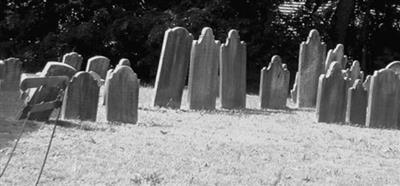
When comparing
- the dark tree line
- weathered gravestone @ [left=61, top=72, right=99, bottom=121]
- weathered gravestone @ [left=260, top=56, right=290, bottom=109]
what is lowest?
weathered gravestone @ [left=61, top=72, right=99, bottom=121]

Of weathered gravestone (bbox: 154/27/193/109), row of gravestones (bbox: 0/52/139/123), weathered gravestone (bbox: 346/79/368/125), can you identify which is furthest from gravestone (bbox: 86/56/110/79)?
weathered gravestone (bbox: 346/79/368/125)

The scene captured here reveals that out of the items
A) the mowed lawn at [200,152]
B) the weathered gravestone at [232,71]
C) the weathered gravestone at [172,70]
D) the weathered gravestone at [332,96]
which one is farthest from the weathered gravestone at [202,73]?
the weathered gravestone at [332,96]

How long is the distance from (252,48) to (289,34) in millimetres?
1507

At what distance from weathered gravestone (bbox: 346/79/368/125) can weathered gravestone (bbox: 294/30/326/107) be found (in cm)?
300

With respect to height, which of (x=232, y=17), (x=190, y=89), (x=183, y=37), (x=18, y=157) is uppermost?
(x=232, y=17)

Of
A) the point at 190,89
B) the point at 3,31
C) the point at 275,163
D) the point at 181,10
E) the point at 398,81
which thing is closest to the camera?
the point at 275,163

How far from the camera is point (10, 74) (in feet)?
48.5

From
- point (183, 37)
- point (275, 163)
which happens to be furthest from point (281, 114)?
point (275, 163)

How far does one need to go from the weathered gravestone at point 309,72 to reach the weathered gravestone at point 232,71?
1.95 meters

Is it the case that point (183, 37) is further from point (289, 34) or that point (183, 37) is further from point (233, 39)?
point (289, 34)

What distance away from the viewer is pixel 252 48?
23422mm

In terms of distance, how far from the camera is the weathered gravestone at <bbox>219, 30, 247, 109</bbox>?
47.0ft

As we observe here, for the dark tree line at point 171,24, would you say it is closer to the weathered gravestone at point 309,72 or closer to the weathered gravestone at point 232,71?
the weathered gravestone at point 309,72

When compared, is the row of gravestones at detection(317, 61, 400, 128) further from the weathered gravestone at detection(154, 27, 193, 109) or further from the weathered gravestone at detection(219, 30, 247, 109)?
the weathered gravestone at detection(154, 27, 193, 109)
